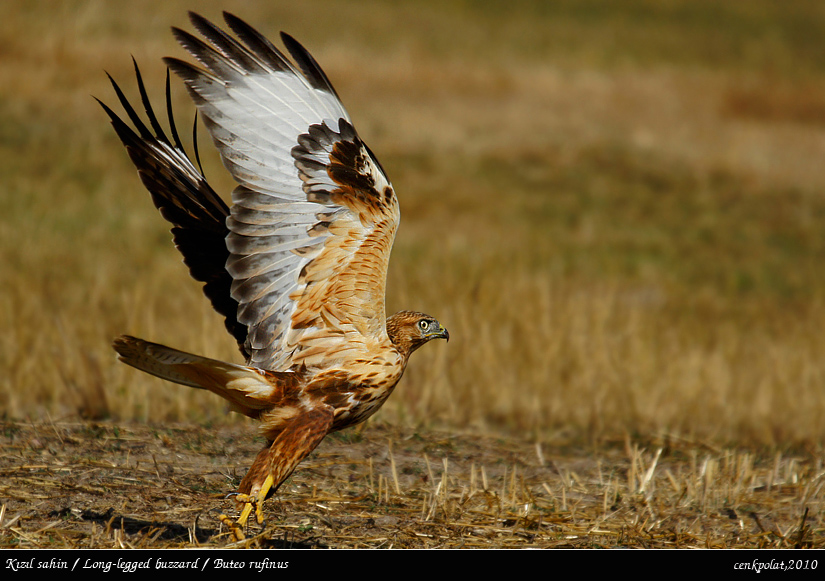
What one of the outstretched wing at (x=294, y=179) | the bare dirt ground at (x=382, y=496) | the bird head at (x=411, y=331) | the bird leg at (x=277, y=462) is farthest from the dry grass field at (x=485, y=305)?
the outstretched wing at (x=294, y=179)

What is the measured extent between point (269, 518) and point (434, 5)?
2935 centimetres

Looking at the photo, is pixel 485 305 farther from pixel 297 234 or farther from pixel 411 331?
pixel 297 234

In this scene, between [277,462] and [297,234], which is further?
[297,234]

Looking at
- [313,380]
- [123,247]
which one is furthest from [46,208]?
[313,380]

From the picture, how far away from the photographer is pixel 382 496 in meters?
4.48

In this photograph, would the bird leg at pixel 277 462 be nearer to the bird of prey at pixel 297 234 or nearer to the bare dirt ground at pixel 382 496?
the bird of prey at pixel 297 234

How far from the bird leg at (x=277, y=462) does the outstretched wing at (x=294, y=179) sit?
0.32 m

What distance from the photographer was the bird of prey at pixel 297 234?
12.9ft

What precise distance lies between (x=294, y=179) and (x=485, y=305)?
489 cm

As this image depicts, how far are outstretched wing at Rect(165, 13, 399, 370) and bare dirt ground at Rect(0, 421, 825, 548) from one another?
0.83 m

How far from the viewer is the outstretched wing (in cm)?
394

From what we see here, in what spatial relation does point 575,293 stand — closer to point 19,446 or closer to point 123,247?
point 123,247

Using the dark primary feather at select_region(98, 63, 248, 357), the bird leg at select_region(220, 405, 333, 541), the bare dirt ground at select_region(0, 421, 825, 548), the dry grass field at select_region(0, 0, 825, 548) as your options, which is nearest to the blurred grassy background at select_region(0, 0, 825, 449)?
the dry grass field at select_region(0, 0, 825, 548)

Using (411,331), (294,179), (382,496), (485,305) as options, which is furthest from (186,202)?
(485,305)
